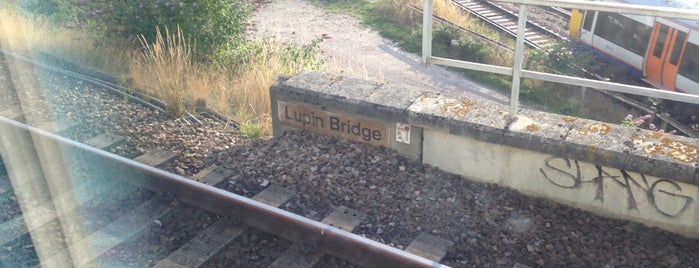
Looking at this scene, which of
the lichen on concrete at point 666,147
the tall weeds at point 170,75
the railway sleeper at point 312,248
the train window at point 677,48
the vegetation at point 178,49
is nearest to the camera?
the lichen on concrete at point 666,147

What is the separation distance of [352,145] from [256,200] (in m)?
1.13

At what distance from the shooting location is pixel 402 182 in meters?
5.55

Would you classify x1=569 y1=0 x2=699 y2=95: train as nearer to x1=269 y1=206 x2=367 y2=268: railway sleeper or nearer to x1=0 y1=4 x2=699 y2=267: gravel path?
x1=0 y1=4 x2=699 y2=267: gravel path

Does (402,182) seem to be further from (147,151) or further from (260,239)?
(147,151)

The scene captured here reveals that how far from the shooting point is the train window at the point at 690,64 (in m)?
13.7

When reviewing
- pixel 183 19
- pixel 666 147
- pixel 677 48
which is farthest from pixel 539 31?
pixel 666 147

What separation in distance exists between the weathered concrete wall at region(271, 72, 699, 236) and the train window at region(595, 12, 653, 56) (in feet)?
37.9

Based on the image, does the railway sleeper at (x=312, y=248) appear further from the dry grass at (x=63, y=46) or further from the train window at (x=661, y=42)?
the train window at (x=661, y=42)

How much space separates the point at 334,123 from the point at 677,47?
11114 millimetres

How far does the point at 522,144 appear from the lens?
5059mm

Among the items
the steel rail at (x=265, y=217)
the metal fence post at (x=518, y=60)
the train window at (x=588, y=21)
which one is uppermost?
the metal fence post at (x=518, y=60)

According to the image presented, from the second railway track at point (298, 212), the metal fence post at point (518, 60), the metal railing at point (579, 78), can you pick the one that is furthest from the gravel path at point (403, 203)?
the metal railing at point (579, 78)

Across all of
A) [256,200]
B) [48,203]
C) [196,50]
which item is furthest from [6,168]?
[196,50]

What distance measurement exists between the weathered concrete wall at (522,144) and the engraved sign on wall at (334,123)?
0.03 ft
